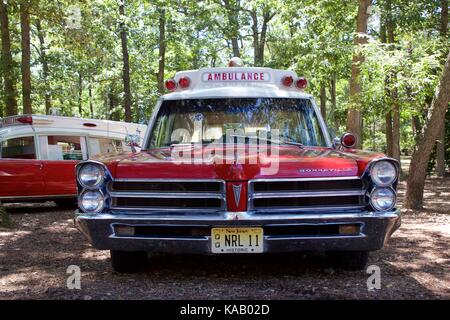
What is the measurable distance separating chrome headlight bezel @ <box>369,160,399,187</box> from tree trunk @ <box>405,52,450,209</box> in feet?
19.2

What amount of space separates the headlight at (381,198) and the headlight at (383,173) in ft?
0.19

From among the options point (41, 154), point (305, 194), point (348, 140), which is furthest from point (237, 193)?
point (41, 154)

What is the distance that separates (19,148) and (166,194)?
803cm

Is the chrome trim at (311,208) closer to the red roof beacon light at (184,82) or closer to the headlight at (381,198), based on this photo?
the headlight at (381,198)

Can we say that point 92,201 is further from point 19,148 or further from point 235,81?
point 19,148

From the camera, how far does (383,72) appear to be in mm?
11148

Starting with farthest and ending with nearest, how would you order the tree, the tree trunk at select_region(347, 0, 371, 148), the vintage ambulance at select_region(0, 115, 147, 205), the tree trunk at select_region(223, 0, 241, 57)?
the tree trunk at select_region(223, 0, 241, 57), the tree trunk at select_region(347, 0, 371, 148), the vintage ambulance at select_region(0, 115, 147, 205), the tree

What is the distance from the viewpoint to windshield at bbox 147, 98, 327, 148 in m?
6.07

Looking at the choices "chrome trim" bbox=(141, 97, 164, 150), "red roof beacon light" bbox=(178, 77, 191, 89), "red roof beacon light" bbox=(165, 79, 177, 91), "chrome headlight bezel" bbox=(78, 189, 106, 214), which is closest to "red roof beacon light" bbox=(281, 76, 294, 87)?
"red roof beacon light" bbox=(178, 77, 191, 89)

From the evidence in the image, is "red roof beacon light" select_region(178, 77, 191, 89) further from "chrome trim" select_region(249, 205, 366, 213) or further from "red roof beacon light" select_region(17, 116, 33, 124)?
"red roof beacon light" select_region(17, 116, 33, 124)

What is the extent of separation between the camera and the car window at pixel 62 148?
11992 millimetres
